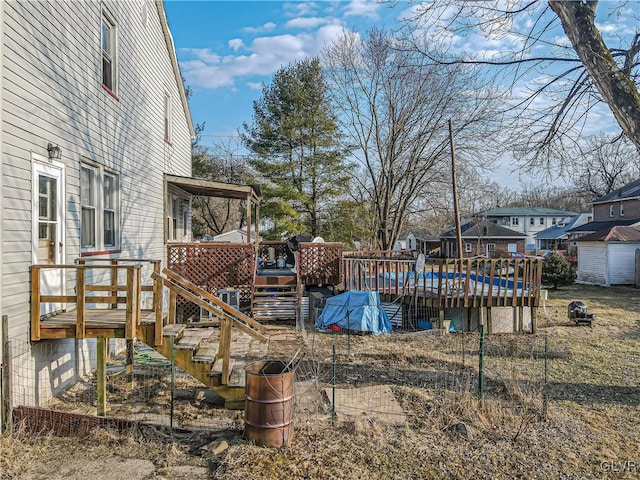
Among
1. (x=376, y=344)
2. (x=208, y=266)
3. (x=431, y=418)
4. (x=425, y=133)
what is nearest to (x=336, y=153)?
(x=425, y=133)

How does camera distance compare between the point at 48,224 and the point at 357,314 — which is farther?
the point at 357,314

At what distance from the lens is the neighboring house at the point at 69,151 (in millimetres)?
4887

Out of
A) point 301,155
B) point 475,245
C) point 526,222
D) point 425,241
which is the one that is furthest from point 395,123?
point 526,222

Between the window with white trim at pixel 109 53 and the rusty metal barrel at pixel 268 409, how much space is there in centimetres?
658

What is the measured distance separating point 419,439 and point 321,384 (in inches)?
83.4

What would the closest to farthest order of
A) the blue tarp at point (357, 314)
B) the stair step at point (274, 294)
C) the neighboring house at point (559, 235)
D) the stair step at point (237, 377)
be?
the stair step at point (237, 377) → the blue tarp at point (357, 314) → the stair step at point (274, 294) → the neighboring house at point (559, 235)

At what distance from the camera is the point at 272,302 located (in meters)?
11.9

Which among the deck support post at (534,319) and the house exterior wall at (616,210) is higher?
the house exterior wall at (616,210)

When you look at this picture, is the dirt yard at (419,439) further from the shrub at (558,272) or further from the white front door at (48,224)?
the shrub at (558,272)

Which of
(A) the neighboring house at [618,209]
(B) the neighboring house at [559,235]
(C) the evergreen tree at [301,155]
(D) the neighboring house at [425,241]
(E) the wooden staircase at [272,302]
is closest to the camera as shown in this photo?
(E) the wooden staircase at [272,302]

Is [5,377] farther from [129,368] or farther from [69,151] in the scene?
[69,151]

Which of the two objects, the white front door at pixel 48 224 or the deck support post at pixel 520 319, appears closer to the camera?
the white front door at pixel 48 224

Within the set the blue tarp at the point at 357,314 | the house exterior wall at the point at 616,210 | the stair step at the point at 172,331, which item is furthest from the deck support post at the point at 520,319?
the house exterior wall at the point at 616,210

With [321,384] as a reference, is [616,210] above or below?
above
